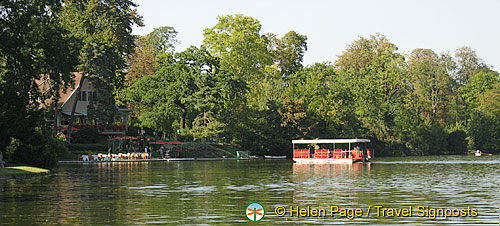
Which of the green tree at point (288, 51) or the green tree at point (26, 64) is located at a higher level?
the green tree at point (288, 51)

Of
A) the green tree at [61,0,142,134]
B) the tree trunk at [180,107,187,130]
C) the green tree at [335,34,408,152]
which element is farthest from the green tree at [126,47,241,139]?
the green tree at [335,34,408,152]

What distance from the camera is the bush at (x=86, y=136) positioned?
8100cm

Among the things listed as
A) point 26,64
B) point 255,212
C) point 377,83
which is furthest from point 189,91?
point 255,212

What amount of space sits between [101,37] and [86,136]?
11.5 m

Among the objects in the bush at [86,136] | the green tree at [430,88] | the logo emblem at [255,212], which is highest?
the green tree at [430,88]

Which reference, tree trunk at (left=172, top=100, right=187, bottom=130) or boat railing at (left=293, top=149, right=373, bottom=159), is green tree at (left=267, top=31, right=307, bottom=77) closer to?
tree trunk at (left=172, top=100, right=187, bottom=130)

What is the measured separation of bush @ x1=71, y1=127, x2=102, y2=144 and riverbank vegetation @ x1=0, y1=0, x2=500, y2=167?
262 millimetres

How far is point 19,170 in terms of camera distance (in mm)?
42250

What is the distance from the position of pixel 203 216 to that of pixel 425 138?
94167 millimetres

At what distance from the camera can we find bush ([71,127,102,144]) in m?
81.0

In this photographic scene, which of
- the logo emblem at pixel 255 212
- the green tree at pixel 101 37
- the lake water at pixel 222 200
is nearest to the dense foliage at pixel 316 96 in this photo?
the green tree at pixel 101 37

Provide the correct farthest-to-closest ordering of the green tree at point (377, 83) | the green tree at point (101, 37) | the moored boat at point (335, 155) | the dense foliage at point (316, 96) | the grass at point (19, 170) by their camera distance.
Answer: the green tree at point (377, 83), the dense foliage at point (316, 96), the green tree at point (101, 37), the moored boat at point (335, 155), the grass at point (19, 170)

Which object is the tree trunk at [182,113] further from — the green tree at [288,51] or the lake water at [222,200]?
the lake water at [222,200]

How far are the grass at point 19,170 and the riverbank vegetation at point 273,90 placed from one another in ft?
61.2
